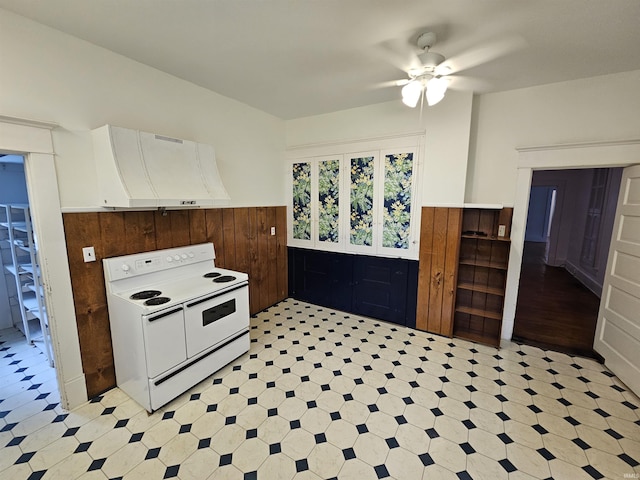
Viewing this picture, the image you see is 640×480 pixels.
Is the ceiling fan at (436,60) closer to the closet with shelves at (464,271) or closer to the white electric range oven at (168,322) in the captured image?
the closet with shelves at (464,271)

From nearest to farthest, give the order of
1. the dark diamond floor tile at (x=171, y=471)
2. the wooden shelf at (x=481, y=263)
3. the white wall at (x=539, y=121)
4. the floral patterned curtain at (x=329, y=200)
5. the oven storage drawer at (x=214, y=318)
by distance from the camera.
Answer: the dark diamond floor tile at (x=171, y=471), the oven storage drawer at (x=214, y=318), the white wall at (x=539, y=121), the wooden shelf at (x=481, y=263), the floral patterned curtain at (x=329, y=200)

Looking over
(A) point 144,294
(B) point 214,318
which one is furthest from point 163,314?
(B) point 214,318

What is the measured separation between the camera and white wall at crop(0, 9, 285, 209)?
1845mm

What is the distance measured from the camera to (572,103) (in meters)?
2.78

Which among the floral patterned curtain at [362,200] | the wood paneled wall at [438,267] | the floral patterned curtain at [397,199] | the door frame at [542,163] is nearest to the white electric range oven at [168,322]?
the floral patterned curtain at [362,200]

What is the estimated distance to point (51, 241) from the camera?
2014 millimetres

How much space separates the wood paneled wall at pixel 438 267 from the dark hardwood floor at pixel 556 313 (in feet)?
3.03

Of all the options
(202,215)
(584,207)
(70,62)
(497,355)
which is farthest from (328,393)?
(584,207)

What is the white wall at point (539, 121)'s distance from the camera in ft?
8.57

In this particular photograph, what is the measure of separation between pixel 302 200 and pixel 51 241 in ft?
9.31

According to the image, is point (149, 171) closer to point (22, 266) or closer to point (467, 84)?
point (22, 266)

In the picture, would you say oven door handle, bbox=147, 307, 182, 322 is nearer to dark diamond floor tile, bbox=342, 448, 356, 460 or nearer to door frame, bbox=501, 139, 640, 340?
dark diamond floor tile, bbox=342, 448, 356, 460

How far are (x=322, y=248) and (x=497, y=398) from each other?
8.60 feet

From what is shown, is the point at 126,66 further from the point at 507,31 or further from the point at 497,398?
the point at 497,398
